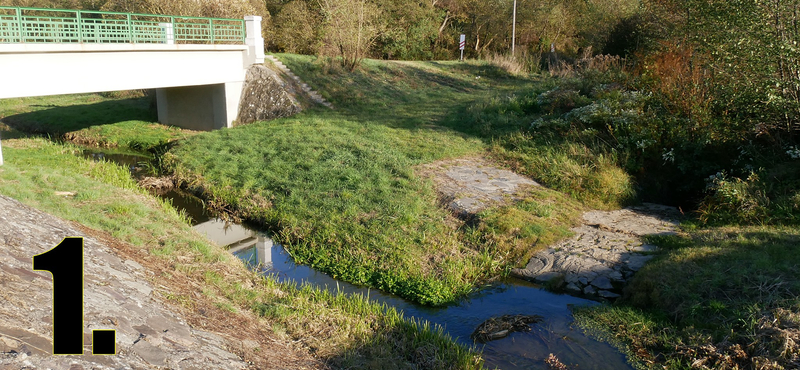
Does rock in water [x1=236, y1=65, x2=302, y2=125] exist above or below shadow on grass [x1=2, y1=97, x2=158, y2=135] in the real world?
above

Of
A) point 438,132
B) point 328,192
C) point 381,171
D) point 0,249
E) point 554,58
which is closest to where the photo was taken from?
point 0,249

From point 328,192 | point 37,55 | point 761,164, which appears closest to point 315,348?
point 328,192

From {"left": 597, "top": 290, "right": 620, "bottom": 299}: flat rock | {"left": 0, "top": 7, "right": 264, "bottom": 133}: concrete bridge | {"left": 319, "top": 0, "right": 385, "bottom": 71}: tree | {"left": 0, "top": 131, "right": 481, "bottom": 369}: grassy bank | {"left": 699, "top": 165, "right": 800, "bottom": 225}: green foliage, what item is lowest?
{"left": 597, "top": 290, "right": 620, "bottom": 299}: flat rock

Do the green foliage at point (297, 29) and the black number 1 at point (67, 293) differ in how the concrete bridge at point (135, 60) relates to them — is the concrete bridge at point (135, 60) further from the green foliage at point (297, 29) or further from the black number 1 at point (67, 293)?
the black number 1 at point (67, 293)

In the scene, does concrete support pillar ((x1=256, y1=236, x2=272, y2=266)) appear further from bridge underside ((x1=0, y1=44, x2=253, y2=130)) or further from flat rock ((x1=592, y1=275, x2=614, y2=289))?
bridge underside ((x1=0, y1=44, x2=253, y2=130))

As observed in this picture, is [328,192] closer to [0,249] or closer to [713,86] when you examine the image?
[0,249]

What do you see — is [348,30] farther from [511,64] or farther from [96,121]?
[96,121]

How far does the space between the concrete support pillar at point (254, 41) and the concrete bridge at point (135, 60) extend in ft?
0.10

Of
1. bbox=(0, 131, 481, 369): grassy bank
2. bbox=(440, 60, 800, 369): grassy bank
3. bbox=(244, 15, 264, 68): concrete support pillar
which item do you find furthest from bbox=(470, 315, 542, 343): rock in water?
bbox=(244, 15, 264, 68): concrete support pillar

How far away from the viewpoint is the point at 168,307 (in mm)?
5734

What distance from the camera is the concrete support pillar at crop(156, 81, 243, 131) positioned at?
Result: 1747 cm

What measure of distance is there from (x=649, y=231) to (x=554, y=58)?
20.9 meters

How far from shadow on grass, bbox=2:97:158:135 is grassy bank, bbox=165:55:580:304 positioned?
4927 mm

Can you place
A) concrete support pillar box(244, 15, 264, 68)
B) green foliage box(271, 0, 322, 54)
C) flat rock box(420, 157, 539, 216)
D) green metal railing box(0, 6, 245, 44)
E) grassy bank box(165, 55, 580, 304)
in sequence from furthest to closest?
green foliage box(271, 0, 322, 54)
concrete support pillar box(244, 15, 264, 68)
green metal railing box(0, 6, 245, 44)
flat rock box(420, 157, 539, 216)
grassy bank box(165, 55, 580, 304)
